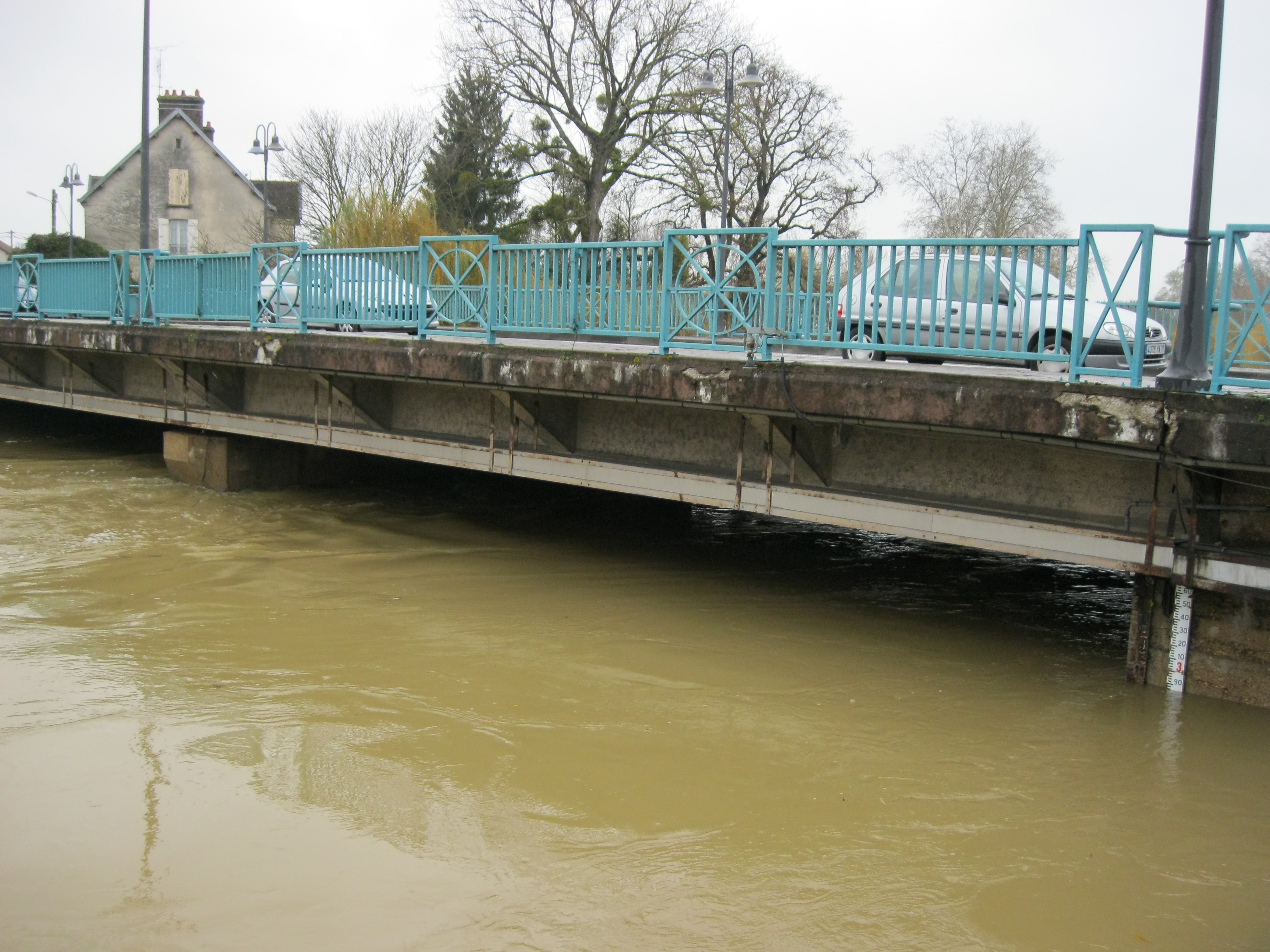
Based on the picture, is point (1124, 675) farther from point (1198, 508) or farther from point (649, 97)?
point (649, 97)

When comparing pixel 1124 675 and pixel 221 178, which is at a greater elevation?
pixel 221 178

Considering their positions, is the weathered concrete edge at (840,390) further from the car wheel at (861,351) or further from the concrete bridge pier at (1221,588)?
the concrete bridge pier at (1221,588)

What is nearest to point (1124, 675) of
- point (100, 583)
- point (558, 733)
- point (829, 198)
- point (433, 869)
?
point (558, 733)

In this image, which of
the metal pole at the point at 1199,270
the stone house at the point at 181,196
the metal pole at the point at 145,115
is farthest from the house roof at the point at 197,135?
the metal pole at the point at 1199,270

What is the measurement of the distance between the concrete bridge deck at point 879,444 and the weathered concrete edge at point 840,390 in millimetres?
14

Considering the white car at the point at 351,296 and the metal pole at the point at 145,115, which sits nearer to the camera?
the white car at the point at 351,296

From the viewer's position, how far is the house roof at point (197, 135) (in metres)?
49.7

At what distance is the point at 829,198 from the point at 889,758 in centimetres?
3425

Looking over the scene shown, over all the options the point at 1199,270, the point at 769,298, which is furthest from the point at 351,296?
the point at 1199,270

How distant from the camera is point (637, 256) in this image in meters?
8.88

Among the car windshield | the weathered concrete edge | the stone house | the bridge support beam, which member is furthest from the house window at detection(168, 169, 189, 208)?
the car windshield

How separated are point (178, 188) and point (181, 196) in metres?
0.44

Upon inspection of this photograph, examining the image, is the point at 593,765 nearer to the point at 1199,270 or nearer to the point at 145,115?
the point at 1199,270

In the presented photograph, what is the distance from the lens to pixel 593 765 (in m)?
6.01
